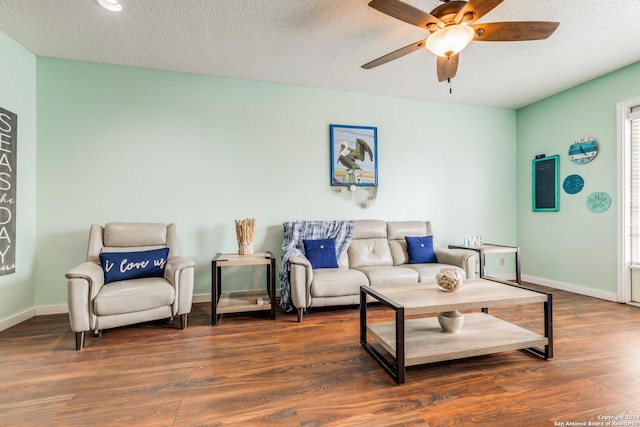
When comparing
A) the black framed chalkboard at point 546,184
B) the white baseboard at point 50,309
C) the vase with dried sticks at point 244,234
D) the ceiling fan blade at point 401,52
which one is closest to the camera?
the ceiling fan blade at point 401,52

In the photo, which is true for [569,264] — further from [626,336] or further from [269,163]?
[269,163]

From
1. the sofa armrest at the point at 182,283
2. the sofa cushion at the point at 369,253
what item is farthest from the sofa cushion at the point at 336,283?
the sofa armrest at the point at 182,283

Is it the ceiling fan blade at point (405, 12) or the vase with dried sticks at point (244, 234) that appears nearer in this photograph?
the ceiling fan blade at point (405, 12)

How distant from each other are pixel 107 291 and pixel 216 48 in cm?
239

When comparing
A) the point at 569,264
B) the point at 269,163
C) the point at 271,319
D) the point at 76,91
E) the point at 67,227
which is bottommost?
the point at 271,319

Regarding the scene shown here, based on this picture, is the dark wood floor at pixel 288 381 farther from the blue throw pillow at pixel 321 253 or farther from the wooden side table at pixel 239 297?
the blue throw pillow at pixel 321 253

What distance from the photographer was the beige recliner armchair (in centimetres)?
231

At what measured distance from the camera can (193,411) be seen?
1562 mm

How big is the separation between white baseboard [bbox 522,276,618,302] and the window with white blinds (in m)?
0.45

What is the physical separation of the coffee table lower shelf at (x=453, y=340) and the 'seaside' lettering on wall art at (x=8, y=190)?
3245 millimetres

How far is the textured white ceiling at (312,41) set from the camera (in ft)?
7.72

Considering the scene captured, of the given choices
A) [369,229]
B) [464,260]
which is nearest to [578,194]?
[464,260]

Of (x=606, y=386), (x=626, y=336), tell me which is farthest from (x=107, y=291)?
(x=626, y=336)

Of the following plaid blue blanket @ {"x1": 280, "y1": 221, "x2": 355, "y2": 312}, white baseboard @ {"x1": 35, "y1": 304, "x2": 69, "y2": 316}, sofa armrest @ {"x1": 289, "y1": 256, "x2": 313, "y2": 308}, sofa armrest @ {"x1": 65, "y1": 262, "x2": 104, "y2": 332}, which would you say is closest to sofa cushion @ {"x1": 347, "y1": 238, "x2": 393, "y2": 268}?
plaid blue blanket @ {"x1": 280, "y1": 221, "x2": 355, "y2": 312}
